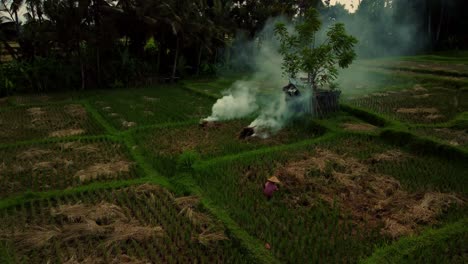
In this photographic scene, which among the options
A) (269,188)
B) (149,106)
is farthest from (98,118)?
(269,188)

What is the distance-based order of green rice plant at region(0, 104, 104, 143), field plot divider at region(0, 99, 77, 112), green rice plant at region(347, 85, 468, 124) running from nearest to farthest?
green rice plant at region(0, 104, 104, 143)
green rice plant at region(347, 85, 468, 124)
field plot divider at region(0, 99, 77, 112)

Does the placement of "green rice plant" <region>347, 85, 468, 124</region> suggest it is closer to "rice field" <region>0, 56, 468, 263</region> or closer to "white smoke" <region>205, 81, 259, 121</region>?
"rice field" <region>0, 56, 468, 263</region>

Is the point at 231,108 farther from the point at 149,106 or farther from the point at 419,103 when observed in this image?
the point at 419,103

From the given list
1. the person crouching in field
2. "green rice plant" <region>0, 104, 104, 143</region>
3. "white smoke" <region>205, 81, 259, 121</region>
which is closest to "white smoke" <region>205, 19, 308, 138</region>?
"white smoke" <region>205, 81, 259, 121</region>

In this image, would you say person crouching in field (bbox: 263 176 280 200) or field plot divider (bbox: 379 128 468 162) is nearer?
person crouching in field (bbox: 263 176 280 200)

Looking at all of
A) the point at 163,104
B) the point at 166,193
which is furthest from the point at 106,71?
the point at 166,193

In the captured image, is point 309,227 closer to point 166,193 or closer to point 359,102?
point 166,193
